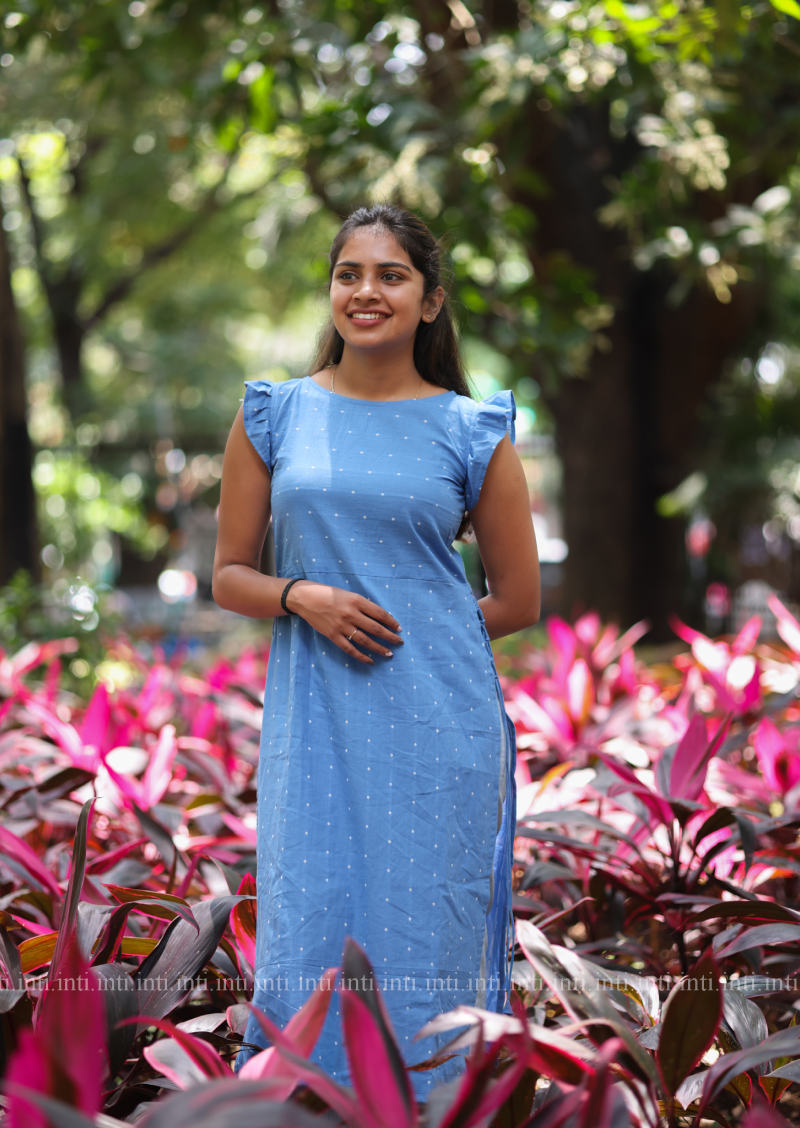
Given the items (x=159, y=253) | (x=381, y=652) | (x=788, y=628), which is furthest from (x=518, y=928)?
(x=159, y=253)

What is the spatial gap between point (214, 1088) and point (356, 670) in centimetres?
77

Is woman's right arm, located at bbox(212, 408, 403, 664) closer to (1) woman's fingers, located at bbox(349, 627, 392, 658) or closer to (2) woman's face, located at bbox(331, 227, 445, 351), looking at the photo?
(1) woman's fingers, located at bbox(349, 627, 392, 658)

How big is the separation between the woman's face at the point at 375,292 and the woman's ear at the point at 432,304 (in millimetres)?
65

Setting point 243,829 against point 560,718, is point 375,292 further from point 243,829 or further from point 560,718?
point 560,718

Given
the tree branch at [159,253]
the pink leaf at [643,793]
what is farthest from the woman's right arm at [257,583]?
the tree branch at [159,253]

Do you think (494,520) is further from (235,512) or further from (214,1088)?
(214,1088)

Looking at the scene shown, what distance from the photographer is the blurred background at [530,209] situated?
4.12 metres

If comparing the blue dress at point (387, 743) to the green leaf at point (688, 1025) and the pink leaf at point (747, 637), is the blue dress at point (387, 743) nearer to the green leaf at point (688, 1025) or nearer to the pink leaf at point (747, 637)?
the green leaf at point (688, 1025)

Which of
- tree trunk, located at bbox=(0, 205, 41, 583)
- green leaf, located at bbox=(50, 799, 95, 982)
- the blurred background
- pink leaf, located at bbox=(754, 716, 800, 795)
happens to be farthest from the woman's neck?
tree trunk, located at bbox=(0, 205, 41, 583)

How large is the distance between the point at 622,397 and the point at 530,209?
1.51 m

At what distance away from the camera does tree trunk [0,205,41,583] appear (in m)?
6.13

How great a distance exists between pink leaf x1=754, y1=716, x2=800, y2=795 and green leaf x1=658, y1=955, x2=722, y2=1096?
4.37 feet

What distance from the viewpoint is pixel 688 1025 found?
53.0 inches

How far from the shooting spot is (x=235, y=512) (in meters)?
1.78
